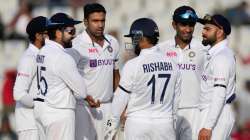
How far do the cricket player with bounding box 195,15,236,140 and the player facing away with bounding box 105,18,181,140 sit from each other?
0.54 m

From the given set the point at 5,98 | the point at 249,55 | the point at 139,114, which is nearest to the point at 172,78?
the point at 139,114

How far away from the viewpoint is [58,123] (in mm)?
14883

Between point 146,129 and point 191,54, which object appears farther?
point 191,54

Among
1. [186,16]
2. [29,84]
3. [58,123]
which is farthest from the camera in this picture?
[29,84]

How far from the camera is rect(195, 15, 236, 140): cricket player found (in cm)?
1431

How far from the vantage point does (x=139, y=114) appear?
1444 cm

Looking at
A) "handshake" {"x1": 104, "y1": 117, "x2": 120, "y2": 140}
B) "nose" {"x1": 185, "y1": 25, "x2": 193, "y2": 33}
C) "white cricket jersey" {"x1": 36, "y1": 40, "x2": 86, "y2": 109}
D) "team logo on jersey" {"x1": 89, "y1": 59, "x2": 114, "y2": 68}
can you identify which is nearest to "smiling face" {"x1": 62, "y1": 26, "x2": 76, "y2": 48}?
"white cricket jersey" {"x1": 36, "y1": 40, "x2": 86, "y2": 109}

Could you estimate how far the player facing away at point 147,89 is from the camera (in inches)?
560

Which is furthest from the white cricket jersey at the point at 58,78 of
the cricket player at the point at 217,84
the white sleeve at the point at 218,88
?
the white sleeve at the point at 218,88

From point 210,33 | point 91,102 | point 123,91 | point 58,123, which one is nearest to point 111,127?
point 91,102

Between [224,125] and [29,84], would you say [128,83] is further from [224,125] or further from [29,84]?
[29,84]

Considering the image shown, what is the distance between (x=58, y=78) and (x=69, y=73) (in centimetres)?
17

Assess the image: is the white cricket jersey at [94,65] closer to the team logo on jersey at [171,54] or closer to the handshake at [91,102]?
the handshake at [91,102]

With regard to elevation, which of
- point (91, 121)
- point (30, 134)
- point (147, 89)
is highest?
point (147, 89)
